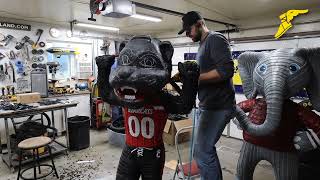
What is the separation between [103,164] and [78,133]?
0.85 metres

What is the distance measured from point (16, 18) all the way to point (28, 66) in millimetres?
965

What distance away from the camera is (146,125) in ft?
5.06

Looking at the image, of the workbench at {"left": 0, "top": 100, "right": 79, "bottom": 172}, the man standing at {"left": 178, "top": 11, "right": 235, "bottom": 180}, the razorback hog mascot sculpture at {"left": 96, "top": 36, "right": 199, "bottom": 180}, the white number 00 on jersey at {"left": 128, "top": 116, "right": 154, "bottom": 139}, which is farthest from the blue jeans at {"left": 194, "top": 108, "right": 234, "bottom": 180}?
the workbench at {"left": 0, "top": 100, "right": 79, "bottom": 172}

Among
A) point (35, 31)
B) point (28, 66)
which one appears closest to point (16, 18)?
point (35, 31)

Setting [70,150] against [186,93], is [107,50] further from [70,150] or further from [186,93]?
[186,93]

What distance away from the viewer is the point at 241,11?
402 centimetres

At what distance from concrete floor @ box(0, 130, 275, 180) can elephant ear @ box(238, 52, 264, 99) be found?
1484 mm

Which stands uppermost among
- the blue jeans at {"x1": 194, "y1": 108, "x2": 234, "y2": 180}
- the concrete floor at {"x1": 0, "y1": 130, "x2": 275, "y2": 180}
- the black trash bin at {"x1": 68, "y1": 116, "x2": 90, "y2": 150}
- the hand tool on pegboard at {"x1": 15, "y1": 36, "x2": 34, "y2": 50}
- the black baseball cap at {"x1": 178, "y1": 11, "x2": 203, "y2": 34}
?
the hand tool on pegboard at {"x1": 15, "y1": 36, "x2": 34, "y2": 50}

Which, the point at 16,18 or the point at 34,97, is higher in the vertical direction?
the point at 16,18

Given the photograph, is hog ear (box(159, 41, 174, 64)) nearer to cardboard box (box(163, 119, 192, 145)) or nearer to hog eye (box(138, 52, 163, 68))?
hog eye (box(138, 52, 163, 68))

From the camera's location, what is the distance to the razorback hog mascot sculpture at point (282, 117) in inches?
67.4

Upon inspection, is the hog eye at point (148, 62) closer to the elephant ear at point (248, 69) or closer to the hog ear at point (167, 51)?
the hog ear at point (167, 51)

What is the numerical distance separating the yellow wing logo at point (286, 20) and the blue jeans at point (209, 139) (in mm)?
3011

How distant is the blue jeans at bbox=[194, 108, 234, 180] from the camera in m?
1.79
